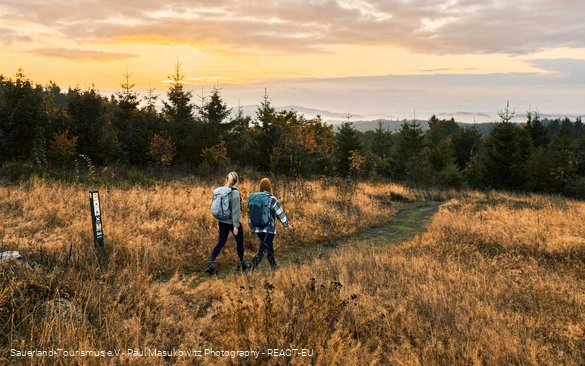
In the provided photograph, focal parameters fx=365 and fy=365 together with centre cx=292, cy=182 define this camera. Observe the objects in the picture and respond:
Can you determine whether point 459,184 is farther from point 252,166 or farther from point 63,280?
point 63,280

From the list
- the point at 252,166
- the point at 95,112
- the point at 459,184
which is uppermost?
the point at 95,112

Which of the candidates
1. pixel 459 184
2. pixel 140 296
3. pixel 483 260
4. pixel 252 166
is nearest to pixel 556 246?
pixel 483 260

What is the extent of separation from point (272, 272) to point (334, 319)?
2261 mm

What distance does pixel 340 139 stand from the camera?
36344 mm

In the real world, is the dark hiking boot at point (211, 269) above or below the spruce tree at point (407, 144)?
below

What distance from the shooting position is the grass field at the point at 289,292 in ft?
13.5

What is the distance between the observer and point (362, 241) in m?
10.7

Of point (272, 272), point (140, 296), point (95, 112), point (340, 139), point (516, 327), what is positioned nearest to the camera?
point (516, 327)

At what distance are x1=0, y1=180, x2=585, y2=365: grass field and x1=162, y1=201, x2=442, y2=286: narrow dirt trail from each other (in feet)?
0.42

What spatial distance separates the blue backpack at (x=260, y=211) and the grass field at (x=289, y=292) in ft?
3.92

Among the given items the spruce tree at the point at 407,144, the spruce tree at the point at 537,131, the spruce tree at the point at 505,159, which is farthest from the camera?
the spruce tree at the point at 537,131

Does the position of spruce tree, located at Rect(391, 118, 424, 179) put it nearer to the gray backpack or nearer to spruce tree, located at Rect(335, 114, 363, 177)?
spruce tree, located at Rect(335, 114, 363, 177)

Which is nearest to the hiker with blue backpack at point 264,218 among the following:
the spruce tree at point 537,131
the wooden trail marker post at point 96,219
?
the wooden trail marker post at point 96,219

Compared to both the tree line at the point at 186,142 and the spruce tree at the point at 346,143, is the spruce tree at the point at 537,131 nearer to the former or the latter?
the tree line at the point at 186,142
